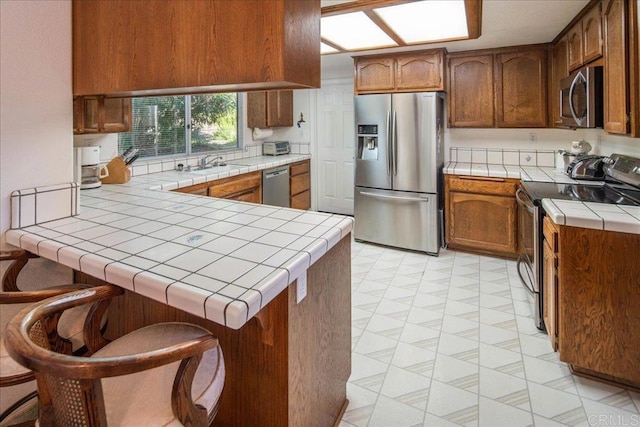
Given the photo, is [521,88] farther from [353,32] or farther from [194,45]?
[194,45]

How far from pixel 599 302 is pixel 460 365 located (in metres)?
0.77

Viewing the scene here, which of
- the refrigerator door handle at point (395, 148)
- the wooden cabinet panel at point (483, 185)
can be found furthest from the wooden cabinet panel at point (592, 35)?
the refrigerator door handle at point (395, 148)

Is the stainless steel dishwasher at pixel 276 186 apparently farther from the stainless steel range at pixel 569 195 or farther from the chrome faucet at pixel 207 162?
the stainless steel range at pixel 569 195

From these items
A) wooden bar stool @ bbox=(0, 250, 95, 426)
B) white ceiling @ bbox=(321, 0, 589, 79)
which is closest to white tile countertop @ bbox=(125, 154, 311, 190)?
wooden bar stool @ bbox=(0, 250, 95, 426)

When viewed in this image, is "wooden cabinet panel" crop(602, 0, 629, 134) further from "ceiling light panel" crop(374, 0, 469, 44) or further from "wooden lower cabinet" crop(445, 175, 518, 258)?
"wooden lower cabinet" crop(445, 175, 518, 258)

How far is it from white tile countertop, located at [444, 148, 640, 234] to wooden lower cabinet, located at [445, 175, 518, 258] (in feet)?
0.32

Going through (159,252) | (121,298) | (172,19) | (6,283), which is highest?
(172,19)

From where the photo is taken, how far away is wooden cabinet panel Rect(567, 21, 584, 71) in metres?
2.88

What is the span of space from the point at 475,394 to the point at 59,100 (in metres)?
2.40

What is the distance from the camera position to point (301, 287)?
130cm

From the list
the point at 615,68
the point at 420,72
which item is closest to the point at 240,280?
the point at 615,68

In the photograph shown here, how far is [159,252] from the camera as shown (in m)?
1.30

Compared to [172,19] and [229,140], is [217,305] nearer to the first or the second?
[172,19]

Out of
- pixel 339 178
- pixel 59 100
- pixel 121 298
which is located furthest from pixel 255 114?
pixel 121 298
